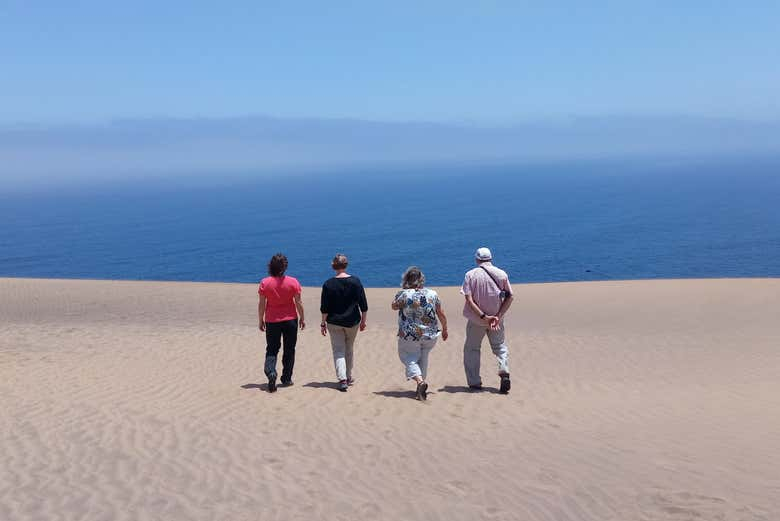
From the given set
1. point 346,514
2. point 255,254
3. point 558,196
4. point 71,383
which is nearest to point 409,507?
point 346,514

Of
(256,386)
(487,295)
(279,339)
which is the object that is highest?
(487,295)

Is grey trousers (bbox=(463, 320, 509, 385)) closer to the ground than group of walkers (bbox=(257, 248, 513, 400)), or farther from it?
closer to the ground

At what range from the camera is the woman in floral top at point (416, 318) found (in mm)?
8648

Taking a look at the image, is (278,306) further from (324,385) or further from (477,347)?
(477,347)

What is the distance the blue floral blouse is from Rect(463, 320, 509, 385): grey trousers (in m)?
0.63

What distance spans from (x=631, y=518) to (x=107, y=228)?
11359 cm

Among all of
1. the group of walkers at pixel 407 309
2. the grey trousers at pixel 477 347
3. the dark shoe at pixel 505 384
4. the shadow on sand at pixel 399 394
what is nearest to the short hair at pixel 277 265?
the group of walkers at pixel 407 309

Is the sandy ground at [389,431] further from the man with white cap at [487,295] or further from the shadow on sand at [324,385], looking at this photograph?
the man with white cap at [487,295]

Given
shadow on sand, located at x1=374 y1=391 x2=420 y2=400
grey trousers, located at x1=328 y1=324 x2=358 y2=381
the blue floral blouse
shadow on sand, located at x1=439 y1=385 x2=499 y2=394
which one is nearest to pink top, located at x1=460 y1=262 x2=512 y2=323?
the blue floral blouse

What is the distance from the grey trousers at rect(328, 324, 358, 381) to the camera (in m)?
9.20

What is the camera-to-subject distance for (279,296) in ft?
29.8

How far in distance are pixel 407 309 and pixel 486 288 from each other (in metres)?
1.04

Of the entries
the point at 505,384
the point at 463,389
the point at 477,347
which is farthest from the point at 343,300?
the point at 505,384

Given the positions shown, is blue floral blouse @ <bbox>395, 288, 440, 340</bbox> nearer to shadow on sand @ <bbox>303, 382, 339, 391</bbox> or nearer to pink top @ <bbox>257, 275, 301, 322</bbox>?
pink top @ <bbox>257, 275, 301, 322</bbox>
